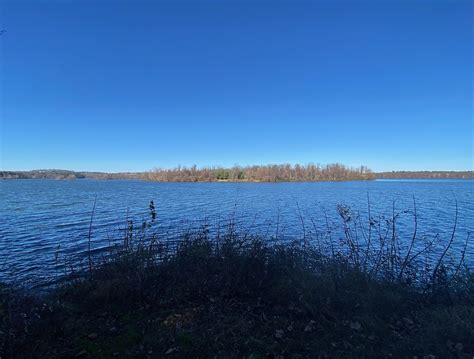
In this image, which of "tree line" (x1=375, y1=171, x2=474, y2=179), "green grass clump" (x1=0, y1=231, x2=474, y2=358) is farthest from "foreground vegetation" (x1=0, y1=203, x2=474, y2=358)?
"tree line" (x1=375, y1=171, x2=474, y2=179)

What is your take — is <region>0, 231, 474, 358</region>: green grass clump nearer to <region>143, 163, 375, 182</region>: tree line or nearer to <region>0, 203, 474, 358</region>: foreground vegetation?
<region>0, 203, 474, 358</region>: foreground vegetation

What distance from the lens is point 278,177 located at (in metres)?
124

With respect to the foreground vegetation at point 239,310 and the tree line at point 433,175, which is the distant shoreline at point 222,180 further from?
the foreground vegetation at point 239,310

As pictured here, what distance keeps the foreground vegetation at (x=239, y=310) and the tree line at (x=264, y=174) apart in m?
113

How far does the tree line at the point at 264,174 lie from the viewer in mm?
123938

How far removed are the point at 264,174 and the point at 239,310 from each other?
386ft

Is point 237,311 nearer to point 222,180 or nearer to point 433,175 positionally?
point 222,180

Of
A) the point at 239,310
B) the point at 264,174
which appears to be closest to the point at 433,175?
the point at 264,174

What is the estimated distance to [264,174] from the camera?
122188mm

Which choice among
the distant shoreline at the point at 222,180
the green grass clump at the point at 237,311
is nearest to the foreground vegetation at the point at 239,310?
the green grass clump at the point at 237,311

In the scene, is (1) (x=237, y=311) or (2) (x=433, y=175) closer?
(1) (x=237, y=311)

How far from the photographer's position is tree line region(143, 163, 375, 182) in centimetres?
12394

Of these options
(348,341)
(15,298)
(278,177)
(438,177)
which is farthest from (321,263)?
(438,177)

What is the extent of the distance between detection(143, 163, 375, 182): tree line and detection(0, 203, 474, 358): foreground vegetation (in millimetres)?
113288
